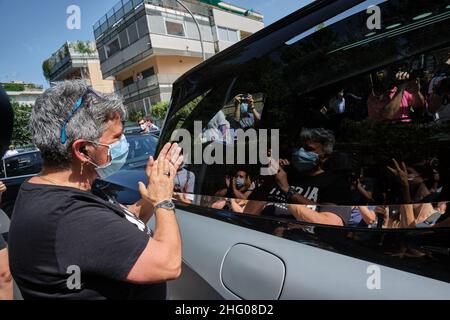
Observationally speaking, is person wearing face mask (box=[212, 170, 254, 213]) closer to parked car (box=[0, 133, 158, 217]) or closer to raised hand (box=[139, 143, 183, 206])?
raised hand (box=[139, 143, 183, 206])

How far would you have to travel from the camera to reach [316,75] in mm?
1263

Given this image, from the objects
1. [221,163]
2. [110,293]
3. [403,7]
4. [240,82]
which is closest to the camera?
[403,7]

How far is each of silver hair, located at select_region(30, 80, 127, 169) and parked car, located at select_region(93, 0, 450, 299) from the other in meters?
0.65

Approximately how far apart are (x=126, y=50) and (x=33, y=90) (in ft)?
102

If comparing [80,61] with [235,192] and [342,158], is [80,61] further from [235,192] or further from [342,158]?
[342,158]

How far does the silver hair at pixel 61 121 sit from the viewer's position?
117 cm

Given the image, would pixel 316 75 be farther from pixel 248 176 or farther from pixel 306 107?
pixel 248 176

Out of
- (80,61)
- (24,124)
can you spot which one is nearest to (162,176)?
(24,124)

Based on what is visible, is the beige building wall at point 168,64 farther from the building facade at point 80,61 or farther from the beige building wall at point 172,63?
the building facade at point 80,61

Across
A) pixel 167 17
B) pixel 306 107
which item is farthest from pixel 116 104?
pixel 167 17

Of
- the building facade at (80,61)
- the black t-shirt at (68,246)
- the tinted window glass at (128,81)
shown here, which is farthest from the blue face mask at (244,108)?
the building facade at (80,61)

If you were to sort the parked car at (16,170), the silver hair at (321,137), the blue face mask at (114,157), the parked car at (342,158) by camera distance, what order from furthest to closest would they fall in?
the parked car at (16,170) → the blue face mask at (114,157) → the silver hair at (321,137) → the parked car at (342,158)

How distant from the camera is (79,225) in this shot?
1016 millimetres

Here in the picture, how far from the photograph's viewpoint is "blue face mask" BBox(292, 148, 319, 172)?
1.25 m
